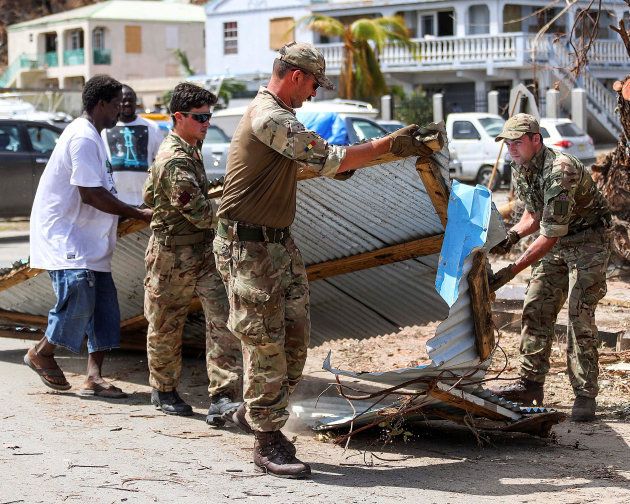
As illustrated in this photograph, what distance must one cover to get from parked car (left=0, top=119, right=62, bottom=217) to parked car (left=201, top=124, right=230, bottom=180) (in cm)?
302

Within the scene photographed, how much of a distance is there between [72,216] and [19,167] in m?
11.5

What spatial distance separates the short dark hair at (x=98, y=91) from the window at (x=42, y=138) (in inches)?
459

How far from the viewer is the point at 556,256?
6367mm

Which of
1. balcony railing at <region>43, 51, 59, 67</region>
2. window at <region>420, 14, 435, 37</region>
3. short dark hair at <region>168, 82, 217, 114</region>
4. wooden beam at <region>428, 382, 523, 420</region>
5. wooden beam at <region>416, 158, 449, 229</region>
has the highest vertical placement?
window at <region>420, 14, 435, 37</region>

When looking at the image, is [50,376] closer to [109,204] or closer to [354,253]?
[109,204]

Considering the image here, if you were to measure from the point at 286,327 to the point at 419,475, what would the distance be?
0.96 metres

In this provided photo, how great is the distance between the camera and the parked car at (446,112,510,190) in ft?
81.4

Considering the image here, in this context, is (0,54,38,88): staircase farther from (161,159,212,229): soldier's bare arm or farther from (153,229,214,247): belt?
(161,159,212,229): soldier's bare arm

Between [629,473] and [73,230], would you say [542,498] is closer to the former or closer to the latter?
[629,473]

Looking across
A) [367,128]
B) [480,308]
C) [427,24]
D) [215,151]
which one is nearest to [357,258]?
[480,308]

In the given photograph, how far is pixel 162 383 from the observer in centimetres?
650

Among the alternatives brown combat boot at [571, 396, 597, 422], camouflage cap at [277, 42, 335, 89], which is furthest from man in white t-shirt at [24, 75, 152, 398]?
brown combat boot at [571, 396, 597, 422]

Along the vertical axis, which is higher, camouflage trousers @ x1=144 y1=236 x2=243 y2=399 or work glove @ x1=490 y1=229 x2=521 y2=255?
work glove @ x1=490 y1=229 x2=521 y2=255

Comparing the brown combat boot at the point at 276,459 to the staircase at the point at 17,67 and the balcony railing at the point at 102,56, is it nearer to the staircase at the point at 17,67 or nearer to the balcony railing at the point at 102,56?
the balcony railing at the point at 102,56
